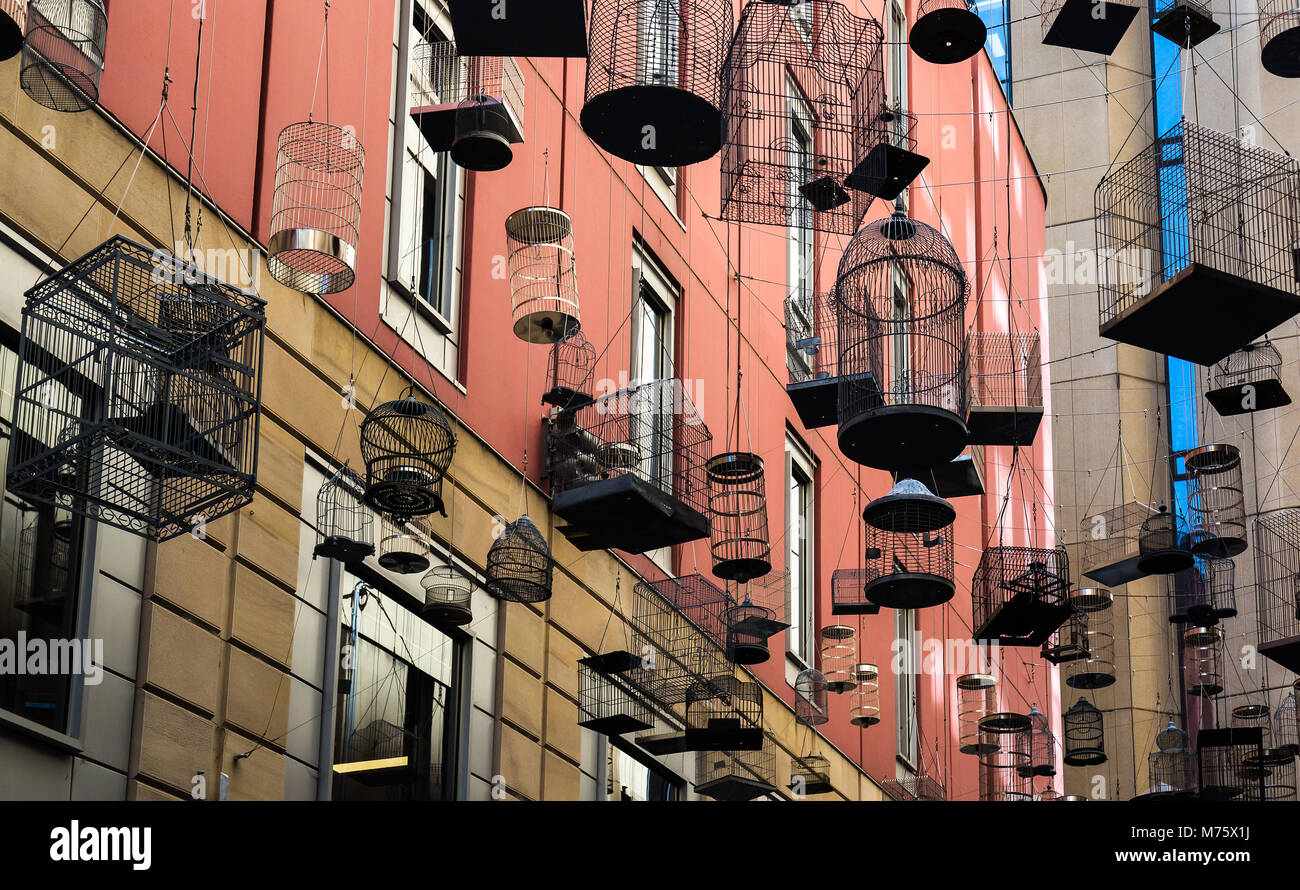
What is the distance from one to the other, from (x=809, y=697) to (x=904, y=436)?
7.90m

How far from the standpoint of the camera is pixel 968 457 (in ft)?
68.0

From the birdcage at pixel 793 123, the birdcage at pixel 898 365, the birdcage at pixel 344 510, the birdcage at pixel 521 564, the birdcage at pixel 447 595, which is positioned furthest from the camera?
the birdcage at pixel 793 123

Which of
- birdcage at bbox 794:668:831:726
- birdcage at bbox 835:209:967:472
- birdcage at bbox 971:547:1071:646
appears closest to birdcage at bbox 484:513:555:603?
birdcage at bbox 835:209:967:472

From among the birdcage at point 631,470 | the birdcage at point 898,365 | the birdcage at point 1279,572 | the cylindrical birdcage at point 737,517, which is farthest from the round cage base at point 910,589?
the birdcage at point 1279,572

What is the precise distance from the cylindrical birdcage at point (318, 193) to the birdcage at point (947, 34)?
14.1 feet

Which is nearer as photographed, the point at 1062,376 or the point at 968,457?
the point at 968,457

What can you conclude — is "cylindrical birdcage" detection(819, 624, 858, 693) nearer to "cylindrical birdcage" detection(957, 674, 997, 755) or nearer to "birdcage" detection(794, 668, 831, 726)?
"birdcage" detection(794, 668, 831, 726)

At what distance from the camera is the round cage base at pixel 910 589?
15.7m

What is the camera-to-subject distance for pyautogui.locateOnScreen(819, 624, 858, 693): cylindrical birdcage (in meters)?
19.5

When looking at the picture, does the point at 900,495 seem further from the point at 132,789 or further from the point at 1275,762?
the point at 1275,762

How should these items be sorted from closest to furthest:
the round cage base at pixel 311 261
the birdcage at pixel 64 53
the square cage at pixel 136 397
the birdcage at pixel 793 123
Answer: the square cage at pixel 136 397 < the birdcage at pixel 64 53 < the round cage base at pixel 311 261 < the birdcage at pixel 793 123

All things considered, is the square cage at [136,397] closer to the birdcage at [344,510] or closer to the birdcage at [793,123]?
the birdcage at [344,510]
